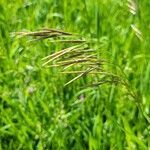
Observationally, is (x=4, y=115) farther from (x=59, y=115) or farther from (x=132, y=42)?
(x=132, y=42)

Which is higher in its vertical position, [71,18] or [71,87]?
[71,18]

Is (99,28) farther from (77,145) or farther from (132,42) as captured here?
(77,145)

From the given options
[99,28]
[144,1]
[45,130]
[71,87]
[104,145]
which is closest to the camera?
[104,145]

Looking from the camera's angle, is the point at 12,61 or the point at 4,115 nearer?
the point at 4,115

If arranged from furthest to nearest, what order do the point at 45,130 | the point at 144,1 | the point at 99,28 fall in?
the point at 144,1 → the point at 99,28 → the point at 45,130

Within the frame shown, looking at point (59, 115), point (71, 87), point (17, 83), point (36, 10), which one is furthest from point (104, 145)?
point (36, 10)

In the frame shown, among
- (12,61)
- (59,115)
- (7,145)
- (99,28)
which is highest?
(99,28)
